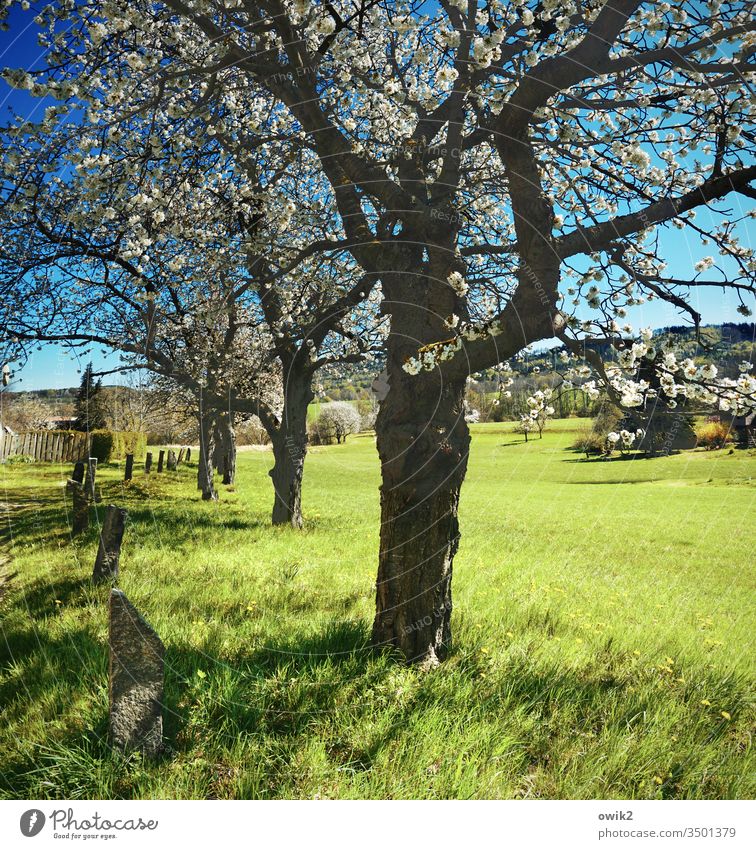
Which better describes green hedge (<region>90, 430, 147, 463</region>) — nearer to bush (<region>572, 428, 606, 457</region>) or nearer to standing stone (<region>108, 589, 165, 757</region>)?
bush (<region>572, 428, 606, 457</region>)

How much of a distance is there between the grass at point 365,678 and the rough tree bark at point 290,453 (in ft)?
3.78

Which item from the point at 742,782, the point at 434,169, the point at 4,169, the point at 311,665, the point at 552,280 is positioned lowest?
the point at 742,782

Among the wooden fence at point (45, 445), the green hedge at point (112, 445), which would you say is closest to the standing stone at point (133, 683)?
the wooden fence at point (45, 445)

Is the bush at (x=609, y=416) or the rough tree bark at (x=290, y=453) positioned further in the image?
the rough tree bark at (x=290, y=453)

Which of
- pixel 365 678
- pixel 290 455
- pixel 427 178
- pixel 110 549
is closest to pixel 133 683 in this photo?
pixel 365 678

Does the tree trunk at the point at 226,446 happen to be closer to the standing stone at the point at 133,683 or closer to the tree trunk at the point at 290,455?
the tree trunk at the point at 290,455

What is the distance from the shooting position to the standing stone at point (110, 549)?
6793 millimetres

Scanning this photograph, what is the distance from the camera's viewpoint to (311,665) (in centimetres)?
446

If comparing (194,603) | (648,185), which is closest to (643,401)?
(648,185)

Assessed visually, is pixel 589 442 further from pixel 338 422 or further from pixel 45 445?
pixel 45 445

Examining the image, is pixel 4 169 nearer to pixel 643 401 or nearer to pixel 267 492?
pixel 643 401

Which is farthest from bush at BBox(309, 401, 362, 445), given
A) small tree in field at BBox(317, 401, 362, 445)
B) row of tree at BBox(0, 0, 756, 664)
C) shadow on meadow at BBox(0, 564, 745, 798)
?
shadow on meadow at BBox(0, 564, 745, 798)
